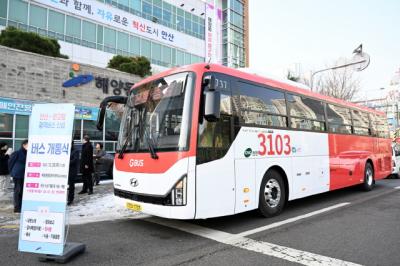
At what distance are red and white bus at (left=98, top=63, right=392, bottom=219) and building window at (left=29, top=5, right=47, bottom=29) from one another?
17497 millimetres

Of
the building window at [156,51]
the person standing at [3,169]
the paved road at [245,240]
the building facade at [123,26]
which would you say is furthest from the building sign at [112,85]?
the paved road at [245,240]

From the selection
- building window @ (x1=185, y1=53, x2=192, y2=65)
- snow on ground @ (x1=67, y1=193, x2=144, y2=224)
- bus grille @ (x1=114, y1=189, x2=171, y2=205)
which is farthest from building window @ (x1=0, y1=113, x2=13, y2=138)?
building window @ (x1=185, y1=53, x2=192, y2=65)

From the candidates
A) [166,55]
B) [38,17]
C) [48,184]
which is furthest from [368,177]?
[166,55]

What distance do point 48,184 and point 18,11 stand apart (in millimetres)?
20132

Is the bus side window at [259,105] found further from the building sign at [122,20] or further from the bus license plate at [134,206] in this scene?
the building sign at [122,20]

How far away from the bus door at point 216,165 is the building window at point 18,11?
1935cm

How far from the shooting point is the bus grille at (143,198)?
5160 millimetres

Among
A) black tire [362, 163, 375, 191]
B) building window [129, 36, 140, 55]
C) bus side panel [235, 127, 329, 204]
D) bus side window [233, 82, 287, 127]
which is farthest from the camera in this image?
building window [129, 36, 140, 55]

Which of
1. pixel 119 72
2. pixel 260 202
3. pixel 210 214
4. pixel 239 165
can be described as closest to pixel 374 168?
pixel 260 202

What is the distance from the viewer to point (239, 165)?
599 cm

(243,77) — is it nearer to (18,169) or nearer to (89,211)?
(89,211)

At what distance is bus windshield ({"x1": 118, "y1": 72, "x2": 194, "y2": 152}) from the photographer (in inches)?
210

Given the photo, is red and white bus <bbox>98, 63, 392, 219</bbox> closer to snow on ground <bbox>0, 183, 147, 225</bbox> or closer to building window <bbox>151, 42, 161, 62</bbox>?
snow on ground <bbox>0, 183, 147, 225</bbox>

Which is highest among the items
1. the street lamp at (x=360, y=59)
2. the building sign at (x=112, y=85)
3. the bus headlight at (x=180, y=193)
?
the street lamp at (x=360, y=59)
